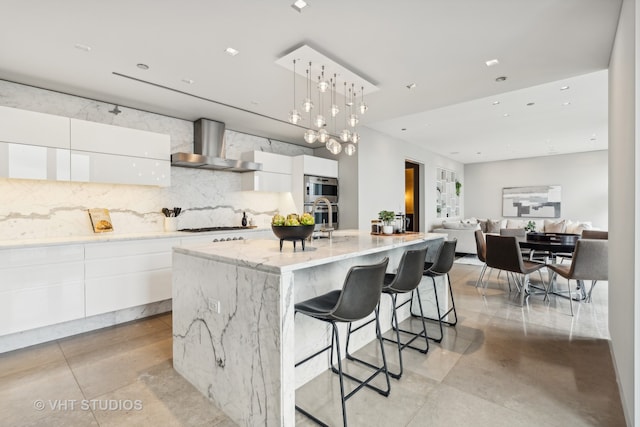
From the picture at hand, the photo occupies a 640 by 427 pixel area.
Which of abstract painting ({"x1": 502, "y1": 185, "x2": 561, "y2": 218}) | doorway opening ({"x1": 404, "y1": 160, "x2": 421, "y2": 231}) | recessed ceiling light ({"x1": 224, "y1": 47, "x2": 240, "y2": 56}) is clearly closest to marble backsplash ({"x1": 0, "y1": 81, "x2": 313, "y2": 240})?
recessed ceiling light ({"x1": 224, "y1": 47, "x2": 240, "y2": 56})

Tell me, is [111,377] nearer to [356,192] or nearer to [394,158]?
[356,192]

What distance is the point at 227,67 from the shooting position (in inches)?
115

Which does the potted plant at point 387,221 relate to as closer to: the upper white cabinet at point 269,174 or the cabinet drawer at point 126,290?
the upper white cabinet at point 269,174

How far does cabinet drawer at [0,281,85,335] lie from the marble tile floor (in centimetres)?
26

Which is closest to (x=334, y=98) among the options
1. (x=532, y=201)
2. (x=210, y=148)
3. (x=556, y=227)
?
(x=210, y=148)

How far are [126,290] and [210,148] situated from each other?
7.37ft

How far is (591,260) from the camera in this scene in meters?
3.48

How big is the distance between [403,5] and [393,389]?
267cm

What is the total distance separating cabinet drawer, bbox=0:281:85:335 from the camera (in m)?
2.66

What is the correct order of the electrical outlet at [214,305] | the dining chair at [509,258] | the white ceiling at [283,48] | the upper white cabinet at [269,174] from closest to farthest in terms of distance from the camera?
the electrical outlet at [214,305] → the white ceiling at [283,48] → the dining chair at [509,258] → the upper white cabinet at [269,174]

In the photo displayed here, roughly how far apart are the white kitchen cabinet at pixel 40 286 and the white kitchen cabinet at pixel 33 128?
1.10 meters

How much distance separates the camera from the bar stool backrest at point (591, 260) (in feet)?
11.3

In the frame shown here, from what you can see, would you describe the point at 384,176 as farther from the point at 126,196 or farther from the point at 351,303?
the point at 351,303

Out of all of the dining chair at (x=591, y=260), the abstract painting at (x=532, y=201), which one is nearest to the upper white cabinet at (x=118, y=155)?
the dining chair at (x=591, y=260)
